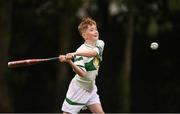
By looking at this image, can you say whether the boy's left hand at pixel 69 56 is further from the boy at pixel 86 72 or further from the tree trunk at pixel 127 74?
the tree trunk at pixel 127 74

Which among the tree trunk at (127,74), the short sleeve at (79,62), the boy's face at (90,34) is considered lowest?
the tree trunk at (127,74)

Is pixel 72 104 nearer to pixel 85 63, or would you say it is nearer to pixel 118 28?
pixel 85 63

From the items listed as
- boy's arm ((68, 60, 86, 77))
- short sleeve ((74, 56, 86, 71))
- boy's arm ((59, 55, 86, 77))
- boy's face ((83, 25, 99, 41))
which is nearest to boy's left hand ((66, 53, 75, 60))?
boy's arm ((59, 55, 86, 77))

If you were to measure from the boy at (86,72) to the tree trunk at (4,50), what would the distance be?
809 centimetres

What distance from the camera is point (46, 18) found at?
18.8m

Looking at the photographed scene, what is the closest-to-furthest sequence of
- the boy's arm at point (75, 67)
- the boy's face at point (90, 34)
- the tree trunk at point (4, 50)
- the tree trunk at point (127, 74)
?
1. the boy's arm at point (75, 67)
2. the boy's face at point (90, 34)
3. the tree trunk at point (4, 50)
4. the tree trunk at point (127, 74)

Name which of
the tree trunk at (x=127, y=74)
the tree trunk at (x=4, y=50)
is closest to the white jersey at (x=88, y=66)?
the tree trunk at (x=4, y=50)

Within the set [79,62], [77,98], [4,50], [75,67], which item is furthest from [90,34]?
[4,50]

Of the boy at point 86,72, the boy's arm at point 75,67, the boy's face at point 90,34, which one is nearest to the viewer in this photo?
the boy's arm at point 75,67

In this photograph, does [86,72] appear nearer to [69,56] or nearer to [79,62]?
[79,62]

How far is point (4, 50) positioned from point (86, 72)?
8584 millimetres

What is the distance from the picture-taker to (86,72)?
9.23m

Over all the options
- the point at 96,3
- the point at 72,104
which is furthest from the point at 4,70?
the point at 72,104

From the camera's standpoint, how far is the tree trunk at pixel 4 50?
1734 cm
